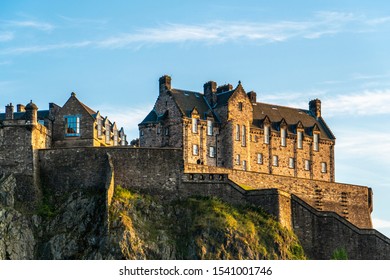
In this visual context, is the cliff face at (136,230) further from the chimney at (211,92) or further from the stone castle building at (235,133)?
the chimney at (211,92)

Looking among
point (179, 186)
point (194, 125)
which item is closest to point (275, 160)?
point (194, 125)

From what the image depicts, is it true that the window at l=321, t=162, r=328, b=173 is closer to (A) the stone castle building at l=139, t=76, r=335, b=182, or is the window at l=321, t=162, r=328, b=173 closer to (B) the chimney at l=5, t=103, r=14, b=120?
(A) the stone castle building at l=139, t=76, r=335, b=182

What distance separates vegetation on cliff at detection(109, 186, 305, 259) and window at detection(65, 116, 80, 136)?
7.67 metres

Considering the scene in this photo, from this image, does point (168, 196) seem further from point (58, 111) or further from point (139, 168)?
point (58, 111)

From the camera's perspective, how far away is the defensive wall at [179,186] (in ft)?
225

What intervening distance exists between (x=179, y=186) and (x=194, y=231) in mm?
4443

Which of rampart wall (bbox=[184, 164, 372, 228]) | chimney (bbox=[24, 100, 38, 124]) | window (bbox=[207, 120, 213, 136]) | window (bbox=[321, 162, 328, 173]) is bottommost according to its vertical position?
rampart wall (bbox=[184, 164, 372, 228])

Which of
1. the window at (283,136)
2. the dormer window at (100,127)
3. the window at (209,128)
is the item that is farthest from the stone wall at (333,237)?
the dormer window at (100,127)

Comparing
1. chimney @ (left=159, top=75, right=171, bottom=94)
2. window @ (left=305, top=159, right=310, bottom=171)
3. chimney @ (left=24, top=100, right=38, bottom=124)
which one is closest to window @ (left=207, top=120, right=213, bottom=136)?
chimney @ (left=159, top=75, right=171, bottom=94)

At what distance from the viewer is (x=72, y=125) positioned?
73812mm

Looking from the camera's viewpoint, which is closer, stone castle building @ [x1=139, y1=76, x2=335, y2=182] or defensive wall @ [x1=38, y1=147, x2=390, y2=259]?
defensive wall @ [x1=38, y1=147, x2=390, y2=259]

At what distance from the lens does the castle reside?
224 feet

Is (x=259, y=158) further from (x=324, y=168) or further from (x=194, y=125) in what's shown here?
(x=324, y=168)

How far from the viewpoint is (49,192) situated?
68312 mm
